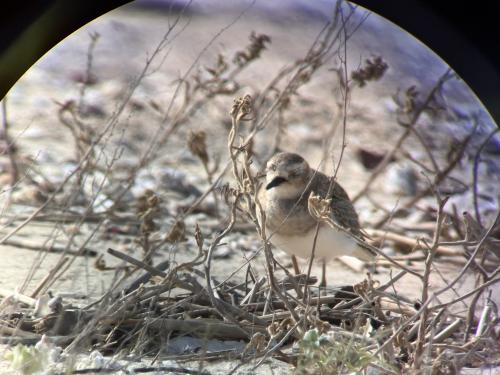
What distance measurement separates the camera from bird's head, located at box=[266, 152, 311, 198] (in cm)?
534

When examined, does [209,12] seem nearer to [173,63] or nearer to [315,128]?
[173,63]

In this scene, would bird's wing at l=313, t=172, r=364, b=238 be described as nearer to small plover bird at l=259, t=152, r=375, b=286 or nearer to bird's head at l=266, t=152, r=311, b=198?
small plover bird at l=259, t=152, r=375, b=286

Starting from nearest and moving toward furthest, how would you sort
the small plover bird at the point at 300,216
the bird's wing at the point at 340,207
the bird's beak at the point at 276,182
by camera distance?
the small plover bird at the point at 300,216 < the bird's beak at the point at 276,182 < the bird's wing at the point at 340,207

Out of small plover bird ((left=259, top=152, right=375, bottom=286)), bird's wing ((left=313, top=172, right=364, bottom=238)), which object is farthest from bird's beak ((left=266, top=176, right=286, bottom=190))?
bird's wing ((left=313, top=172, right=364, bottom=238))

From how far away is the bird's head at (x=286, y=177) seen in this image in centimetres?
534

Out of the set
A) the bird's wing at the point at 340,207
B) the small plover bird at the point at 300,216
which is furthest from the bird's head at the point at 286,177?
the bird's wing at the point at 340,207

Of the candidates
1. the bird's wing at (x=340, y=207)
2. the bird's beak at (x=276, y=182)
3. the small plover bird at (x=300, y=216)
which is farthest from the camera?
A: the bird's wing at (x=340, y=207)

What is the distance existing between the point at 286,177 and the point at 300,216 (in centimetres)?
34

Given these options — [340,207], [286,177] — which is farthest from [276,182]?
[340,207]

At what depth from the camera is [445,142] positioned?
836 centimetres

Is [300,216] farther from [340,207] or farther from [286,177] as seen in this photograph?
[340,207]

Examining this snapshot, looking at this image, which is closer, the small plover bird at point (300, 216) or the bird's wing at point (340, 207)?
the small plover bird at point (300, 216)

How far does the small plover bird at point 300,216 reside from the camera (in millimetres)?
5094

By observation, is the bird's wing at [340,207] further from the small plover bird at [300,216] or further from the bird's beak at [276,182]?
the bird's beak at [276,182]
